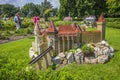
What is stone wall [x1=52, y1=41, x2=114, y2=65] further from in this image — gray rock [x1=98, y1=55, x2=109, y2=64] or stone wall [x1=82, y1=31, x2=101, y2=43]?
Answer: stone wall [x1=82, y1=31, x2=101, y2=43]

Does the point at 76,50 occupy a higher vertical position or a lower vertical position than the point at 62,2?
lower

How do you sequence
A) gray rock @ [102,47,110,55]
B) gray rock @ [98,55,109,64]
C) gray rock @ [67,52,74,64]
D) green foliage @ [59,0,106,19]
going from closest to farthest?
1. gray rock @ [67,52,74,64]
2. gray rock @ [98,55,109,64]
3. gray rock @ [102,47,110,55]
4. green foliage @ [59,0,106,19]

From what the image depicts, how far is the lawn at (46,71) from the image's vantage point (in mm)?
7609

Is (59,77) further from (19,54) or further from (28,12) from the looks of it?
(28,12)

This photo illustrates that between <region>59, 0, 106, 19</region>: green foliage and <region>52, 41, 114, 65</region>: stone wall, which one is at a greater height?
<region>59, 0, 106, 19</region>: green foliage

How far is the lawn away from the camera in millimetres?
7609

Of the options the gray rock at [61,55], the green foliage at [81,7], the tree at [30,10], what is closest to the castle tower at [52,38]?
the gray rock at [61,55]

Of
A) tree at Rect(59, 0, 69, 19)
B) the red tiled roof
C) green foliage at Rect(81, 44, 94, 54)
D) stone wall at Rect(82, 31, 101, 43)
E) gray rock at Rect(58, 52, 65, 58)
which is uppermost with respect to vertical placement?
tree at Rect(59, 0, 69, 19)

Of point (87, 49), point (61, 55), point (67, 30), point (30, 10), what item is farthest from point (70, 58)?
point (30, 10)

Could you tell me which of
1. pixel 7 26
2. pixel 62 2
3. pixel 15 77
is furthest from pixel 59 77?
pixel 62 2

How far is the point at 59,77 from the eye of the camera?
7879mm

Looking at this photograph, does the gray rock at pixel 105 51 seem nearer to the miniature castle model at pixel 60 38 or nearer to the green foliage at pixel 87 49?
the green foliage at pixel 87 49

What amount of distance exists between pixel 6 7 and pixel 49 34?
99424 millimetres

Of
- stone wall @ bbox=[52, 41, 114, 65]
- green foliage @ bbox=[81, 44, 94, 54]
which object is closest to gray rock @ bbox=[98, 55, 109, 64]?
stone wall @ bbox=[52, 41, 114, 65]
